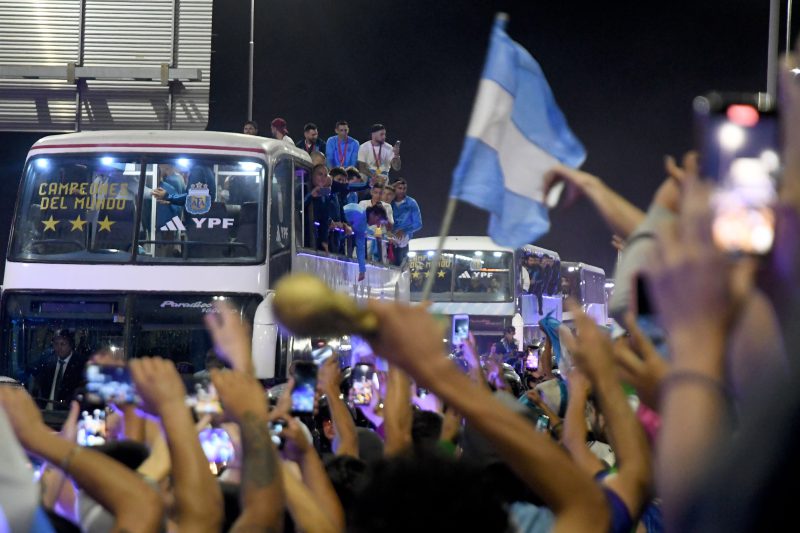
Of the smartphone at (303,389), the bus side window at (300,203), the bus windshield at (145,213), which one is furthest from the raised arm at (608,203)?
the bus side window at (300,203)

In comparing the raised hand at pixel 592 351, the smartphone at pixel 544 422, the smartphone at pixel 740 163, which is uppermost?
the smartphone at pixel 740 163

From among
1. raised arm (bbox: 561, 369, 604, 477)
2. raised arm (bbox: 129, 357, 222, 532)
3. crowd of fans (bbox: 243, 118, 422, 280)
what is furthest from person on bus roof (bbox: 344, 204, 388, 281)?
raised arm (bbox: 129, 357, 222, 532)

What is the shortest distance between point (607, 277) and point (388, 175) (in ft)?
97.3

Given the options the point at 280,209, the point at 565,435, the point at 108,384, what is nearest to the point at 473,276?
the point at 280,209

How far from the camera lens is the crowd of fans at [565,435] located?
1.61m

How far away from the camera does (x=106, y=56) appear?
20625 mm

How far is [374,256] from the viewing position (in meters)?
17.7

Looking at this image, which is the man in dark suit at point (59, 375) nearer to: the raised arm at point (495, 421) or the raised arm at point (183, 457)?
the raised arm at point (183, 457)

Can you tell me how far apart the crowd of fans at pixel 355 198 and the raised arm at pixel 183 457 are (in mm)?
11537

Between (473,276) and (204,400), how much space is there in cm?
2518

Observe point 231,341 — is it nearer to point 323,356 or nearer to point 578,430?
point 578,430

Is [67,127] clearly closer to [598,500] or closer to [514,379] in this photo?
[514,379]

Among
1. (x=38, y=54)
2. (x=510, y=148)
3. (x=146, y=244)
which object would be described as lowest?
(x=146, y=244)

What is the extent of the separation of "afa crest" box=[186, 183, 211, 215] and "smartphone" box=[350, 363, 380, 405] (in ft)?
15.6
